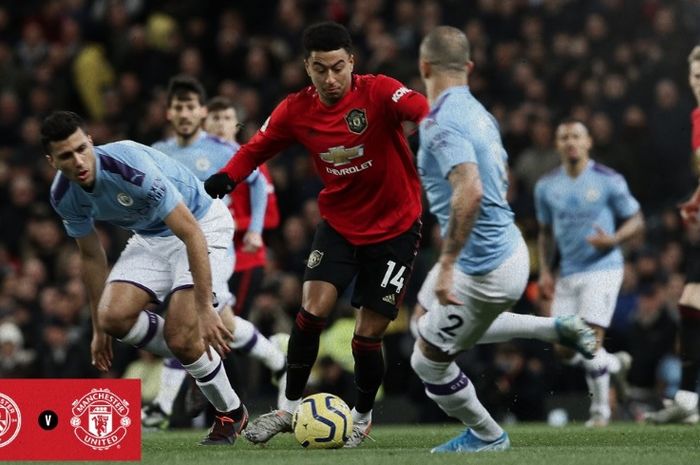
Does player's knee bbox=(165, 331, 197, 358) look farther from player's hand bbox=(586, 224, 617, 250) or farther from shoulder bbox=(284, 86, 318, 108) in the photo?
player's hand bbox=(586, 224, 617, 250)

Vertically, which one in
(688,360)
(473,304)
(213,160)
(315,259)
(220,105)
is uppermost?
(220,105)

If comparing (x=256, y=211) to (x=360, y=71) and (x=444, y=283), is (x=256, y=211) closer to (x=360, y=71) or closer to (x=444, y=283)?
(x=444, y=283)

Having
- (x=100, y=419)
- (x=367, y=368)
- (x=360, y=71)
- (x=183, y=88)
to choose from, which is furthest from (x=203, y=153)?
(x=360, y=71)

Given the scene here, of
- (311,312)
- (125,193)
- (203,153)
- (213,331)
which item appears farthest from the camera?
(203,153)

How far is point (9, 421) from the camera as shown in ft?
21.8

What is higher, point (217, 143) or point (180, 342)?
point (217, 143)

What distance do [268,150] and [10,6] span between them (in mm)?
11930

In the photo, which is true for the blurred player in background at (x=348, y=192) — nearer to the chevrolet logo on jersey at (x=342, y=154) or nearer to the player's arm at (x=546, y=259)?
the chevrolet logo on jersey at (x=342, y=154)

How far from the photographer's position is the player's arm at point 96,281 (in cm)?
811

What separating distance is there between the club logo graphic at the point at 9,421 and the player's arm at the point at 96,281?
1.44m

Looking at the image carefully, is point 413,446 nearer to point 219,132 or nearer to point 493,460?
point 493,460

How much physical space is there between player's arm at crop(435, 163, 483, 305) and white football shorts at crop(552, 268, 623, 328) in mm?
4826

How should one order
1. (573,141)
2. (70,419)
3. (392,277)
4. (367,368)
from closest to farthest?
1. (70,419)
2. (392,277)
3. (367,368)
4. (573,141)

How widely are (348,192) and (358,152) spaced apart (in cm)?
27
